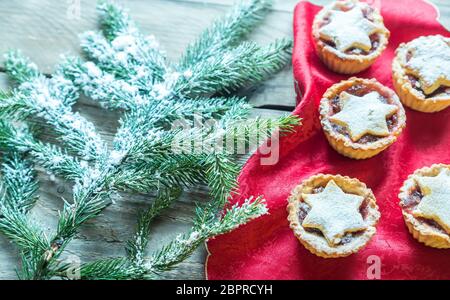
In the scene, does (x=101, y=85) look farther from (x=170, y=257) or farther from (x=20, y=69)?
(x=170, y=257)

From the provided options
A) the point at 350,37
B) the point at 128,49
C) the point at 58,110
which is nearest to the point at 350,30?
the point at 350,37

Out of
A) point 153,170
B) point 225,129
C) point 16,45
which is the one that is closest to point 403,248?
point 225,129

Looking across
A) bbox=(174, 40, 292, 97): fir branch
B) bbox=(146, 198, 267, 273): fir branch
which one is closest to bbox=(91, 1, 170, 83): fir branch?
bbox=(174, 40, 292, 97): fir branch

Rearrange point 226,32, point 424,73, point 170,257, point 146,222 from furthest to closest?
point 226,32 < point 424,73 < point 146,222 < point 170,257

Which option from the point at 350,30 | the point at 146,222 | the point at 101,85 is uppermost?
the point at 350,30

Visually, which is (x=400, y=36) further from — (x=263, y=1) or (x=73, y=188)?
(x=73, y=188)

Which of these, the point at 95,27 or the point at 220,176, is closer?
the point at 220,176
